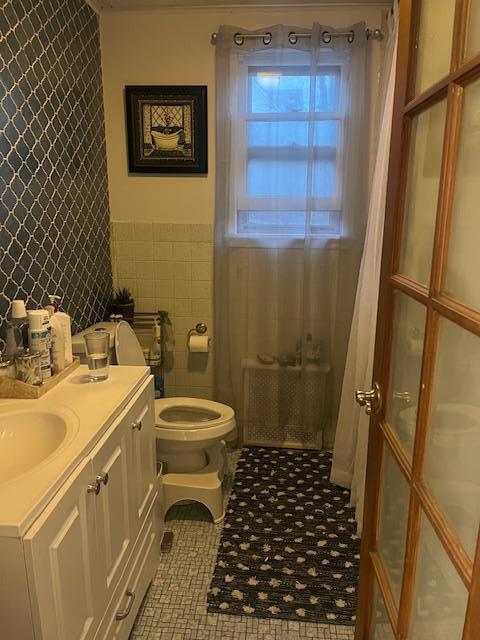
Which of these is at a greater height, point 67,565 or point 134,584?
point 67,565

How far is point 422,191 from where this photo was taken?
3.44 feet

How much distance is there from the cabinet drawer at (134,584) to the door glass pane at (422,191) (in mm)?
1245

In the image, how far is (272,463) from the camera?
2766 millimetres

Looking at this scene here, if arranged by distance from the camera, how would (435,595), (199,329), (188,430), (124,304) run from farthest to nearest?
(199,329)
(124,304)
(188,430)
(435,595)

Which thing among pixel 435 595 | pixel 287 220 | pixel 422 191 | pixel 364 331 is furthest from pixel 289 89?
pixel 435 595

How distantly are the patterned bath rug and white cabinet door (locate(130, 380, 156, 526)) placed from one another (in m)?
0.48

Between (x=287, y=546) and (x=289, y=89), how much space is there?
223 centimetres

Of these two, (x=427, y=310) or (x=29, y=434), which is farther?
(x=29, y=434)

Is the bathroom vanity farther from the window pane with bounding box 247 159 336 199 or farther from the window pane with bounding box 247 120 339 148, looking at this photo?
the window pane with bounding box 247 120 339 148

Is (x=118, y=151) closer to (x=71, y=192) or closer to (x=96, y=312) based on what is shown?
(x=71, y=192)

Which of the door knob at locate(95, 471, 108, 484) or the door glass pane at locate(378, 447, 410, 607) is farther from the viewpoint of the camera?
the door knob at locate(95, 471, 108, 484)

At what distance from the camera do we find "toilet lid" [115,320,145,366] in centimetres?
217

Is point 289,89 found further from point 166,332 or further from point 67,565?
point 67,565

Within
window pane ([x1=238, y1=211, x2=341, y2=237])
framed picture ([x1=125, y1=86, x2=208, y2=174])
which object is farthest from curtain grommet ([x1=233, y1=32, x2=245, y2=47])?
window pane ([x1=238, y1=211, x2=341, y2=237])
